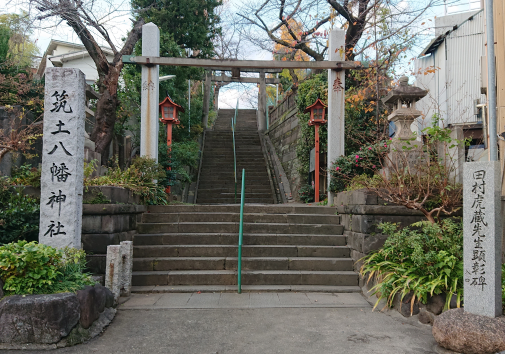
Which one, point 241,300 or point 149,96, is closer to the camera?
point 241,300

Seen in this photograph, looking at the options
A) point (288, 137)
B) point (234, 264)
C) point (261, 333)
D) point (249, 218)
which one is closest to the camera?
point (261, 333)

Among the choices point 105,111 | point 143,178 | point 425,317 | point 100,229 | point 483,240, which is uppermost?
point 105,111

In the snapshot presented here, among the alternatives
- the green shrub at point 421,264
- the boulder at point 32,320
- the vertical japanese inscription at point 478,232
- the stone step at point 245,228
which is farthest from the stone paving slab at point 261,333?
the stone step at point 245,228

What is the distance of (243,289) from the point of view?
18.1 ft

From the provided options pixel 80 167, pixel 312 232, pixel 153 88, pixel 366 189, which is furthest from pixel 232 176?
pixel 80 167

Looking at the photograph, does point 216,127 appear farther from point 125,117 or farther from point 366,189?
point 366,189

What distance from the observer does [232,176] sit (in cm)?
1360

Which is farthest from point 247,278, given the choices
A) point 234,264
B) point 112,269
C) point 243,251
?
point 112,269

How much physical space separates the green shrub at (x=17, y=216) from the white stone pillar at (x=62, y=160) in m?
0.68

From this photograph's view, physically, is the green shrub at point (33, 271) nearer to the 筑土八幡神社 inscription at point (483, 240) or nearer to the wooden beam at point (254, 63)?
the 筑土八幡神社 inscription at point (483, 240)

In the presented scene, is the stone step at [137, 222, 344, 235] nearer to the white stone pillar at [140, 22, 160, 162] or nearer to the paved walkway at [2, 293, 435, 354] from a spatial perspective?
the paved walkway at [2, 293, 435, 354]

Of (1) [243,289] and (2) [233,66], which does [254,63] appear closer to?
(2) [233,66]

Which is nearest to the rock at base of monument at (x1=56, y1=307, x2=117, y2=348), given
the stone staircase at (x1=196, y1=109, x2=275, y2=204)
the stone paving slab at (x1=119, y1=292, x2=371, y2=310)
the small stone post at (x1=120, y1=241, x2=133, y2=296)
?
the stone paving slab at (x1=119, y1=292, x2=371, y2=310)

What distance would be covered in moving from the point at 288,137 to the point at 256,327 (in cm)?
1083
